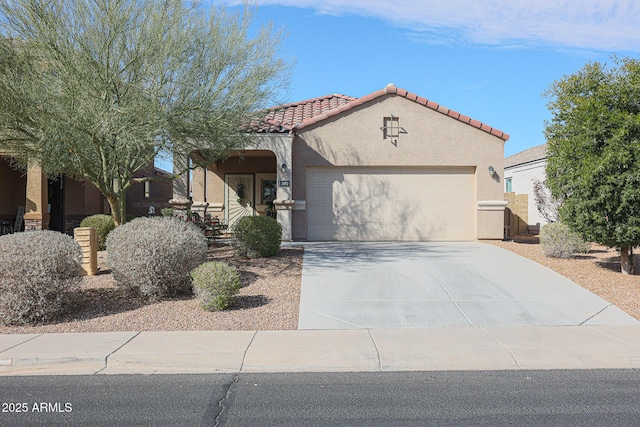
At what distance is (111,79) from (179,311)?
423 centimetres

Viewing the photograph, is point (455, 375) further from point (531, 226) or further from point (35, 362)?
point (531, 226)

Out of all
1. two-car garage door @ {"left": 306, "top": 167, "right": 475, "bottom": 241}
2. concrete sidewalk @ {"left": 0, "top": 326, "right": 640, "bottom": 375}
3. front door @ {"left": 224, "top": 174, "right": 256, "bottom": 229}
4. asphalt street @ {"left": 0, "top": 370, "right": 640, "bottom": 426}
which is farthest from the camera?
front door @ {"left": 224, "top": 174, "right": 256, "bottom": 229}

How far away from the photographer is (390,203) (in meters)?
16.0

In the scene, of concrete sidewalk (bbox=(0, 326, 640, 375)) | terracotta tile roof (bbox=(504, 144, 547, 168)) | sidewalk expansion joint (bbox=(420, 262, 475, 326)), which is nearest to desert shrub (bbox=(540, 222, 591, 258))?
sidewalk expansion joint (bbox=(420, 262, 475, 326))

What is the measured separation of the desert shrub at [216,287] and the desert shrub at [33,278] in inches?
81.2

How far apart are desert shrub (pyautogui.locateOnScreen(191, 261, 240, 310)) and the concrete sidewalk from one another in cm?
97

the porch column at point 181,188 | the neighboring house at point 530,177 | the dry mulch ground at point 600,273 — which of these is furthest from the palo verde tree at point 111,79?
the neighboring house at point 530,177

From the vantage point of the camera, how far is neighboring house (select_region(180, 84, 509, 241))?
51.7 feet

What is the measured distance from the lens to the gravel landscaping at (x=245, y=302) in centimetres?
804

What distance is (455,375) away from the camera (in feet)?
20.0

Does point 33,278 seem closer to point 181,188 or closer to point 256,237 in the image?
point 256,237

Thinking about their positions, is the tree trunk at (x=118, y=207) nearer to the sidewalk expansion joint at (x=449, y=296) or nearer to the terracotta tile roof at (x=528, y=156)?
the sidewalk expansion joint at (x=449, y=296)

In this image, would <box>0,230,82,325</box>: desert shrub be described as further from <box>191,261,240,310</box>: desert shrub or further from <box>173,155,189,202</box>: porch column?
<box>173,155,189,202</box>: porch column

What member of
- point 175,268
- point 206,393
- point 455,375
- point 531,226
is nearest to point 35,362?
point 206,393
